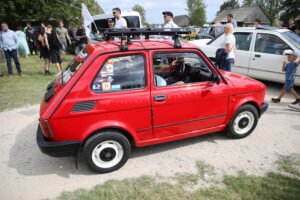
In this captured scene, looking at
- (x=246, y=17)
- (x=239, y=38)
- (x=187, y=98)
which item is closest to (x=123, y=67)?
(x=187, y=98)

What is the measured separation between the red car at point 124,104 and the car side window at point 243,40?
3.63 metres

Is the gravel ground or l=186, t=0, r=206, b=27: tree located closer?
the gravel ground

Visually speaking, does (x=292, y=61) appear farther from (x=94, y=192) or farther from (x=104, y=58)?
(x=94, y=192)

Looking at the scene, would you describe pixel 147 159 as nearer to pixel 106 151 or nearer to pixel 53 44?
pixel 106 151

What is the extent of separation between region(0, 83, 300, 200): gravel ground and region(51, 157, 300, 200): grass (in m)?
0.15

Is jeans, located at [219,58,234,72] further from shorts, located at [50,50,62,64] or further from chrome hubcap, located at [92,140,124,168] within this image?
shorts, located at [50,50,62,64]

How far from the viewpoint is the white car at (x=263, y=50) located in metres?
6.04

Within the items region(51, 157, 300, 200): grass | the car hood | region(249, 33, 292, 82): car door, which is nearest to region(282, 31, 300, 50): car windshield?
region(249, 33, 292, 82): car door

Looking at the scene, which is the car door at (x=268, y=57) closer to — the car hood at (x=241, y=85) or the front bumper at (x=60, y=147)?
the car hood at (x=241, y=85)

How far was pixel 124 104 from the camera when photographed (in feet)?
9.50

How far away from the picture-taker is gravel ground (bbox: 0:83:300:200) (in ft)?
9.78

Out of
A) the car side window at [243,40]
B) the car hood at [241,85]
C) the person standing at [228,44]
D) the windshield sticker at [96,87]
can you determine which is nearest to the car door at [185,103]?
the car hood at [241,85]

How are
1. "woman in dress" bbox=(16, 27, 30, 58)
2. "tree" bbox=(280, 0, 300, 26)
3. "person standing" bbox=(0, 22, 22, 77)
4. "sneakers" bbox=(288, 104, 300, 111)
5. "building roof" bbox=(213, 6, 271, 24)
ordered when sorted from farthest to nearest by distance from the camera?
"building roof" bbox=(213, 6, 271, 24), "tree" bbox=(280, 0, 300, 26), "woman in dress" bbox=(16, 27, 30, 58), "person standing" bbox=(0, 22, 22, 77), "sneakers" bbox=(288, 104, 300, 111)

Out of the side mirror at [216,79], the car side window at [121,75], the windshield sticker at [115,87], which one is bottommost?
the side mirror at [216,79]
